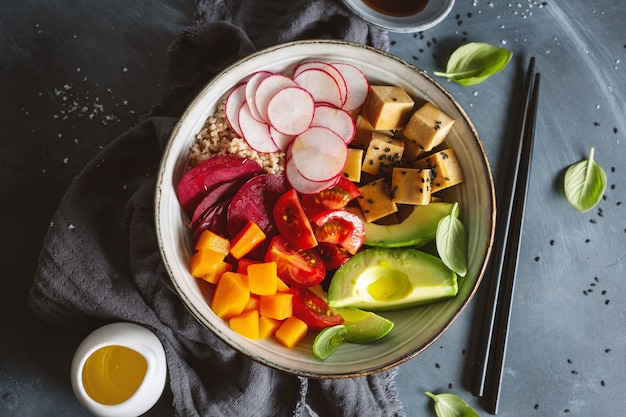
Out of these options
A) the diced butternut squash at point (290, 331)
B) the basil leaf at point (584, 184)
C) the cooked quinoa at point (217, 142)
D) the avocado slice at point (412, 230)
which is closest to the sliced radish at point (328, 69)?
the cooked quinoa at point (217, 142)

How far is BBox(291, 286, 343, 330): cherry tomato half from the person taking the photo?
1.49 m

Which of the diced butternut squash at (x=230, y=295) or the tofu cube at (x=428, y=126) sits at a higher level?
the tofu cube at (x=428, y=126)

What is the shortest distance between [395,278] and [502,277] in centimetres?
44

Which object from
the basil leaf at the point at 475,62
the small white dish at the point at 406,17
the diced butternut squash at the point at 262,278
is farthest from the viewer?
the basil leaf at the point at 475,62

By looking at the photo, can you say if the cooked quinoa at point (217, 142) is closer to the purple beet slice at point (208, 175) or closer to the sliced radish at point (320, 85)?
the purple beet slice at point (208, 175)

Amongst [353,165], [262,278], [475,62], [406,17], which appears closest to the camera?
[262,278]

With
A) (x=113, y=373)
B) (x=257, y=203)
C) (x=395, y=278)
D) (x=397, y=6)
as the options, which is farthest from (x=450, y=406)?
(x=397, y=6)

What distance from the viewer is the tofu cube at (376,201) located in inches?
61.3

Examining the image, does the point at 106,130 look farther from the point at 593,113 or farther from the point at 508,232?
the point at 593,113

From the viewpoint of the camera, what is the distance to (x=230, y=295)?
→ 145 cm

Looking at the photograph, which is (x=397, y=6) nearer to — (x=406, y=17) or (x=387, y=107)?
(x=406, y=17)

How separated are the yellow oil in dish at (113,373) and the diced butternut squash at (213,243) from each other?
1.14 feet

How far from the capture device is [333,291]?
148 centimetres

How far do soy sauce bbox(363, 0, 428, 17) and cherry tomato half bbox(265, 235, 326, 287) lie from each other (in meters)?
0.74
